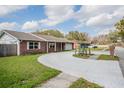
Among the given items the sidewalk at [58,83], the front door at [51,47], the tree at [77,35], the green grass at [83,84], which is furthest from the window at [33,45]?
the green grass at [83,84]

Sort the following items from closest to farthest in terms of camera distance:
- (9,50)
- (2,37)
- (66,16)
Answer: (66,16), (9,50), (2,37)

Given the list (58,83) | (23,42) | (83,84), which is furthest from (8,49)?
(83,84)

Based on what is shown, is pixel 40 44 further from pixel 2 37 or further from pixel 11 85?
pixel 11 85

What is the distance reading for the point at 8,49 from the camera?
1730cm

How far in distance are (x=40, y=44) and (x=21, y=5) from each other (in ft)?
36.2

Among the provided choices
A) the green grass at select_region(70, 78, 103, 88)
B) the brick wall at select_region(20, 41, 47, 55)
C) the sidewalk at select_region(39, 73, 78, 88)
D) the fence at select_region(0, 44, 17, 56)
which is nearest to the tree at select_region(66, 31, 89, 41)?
the brick wall at select_region(20, 41, 47, 55)

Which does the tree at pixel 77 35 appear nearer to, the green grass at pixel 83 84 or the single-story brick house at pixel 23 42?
the single-story brick house at pixel 23 42

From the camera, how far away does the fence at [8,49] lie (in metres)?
16.7

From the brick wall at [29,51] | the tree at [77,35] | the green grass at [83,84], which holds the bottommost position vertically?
the green grass at [83,84]

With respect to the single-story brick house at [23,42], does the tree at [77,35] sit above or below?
above

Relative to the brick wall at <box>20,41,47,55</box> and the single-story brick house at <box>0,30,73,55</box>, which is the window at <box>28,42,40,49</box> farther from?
the brick wall at <box>20,41,47,55</box>

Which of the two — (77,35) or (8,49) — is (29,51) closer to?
(8,49)
